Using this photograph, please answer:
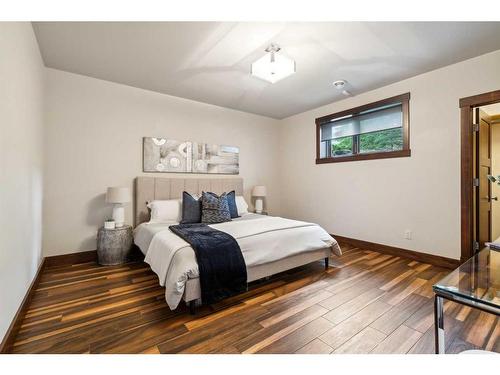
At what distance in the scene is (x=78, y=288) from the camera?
7.34ft

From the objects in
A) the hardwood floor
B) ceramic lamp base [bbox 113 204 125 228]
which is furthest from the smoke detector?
ceramic lamp base [bbox 113 204 125 228]

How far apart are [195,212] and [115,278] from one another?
3.83ft

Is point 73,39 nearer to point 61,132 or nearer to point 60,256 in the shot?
point 61,132

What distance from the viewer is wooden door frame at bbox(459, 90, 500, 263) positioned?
2.56m

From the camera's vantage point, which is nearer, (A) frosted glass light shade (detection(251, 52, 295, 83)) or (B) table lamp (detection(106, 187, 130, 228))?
(A) frosted glass light shade (detection(251, 52, 295, 83))

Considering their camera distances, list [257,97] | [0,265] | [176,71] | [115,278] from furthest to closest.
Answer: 1. [257,97]
2. [176,71]
3. [115,278]
4. [0,265]

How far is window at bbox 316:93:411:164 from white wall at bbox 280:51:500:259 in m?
0.09

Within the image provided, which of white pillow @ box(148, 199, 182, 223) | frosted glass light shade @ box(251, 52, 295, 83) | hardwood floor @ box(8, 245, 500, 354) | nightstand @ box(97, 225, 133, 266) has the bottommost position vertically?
hardwood floor @ box(8, 245, 500, 354)

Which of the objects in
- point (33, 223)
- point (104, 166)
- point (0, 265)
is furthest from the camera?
point (104, 166)

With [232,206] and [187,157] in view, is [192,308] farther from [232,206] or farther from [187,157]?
[187,157]

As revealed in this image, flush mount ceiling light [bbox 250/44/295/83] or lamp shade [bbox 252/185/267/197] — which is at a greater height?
flush mount ceiling light [bbox 250/44/295/83]

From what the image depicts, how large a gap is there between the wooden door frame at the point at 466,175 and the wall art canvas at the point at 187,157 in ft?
10.5

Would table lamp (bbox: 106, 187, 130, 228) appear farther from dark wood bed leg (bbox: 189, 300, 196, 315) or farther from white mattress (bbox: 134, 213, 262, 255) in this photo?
dark wood bed leg (bbox: 189, 300, 196, 315)
